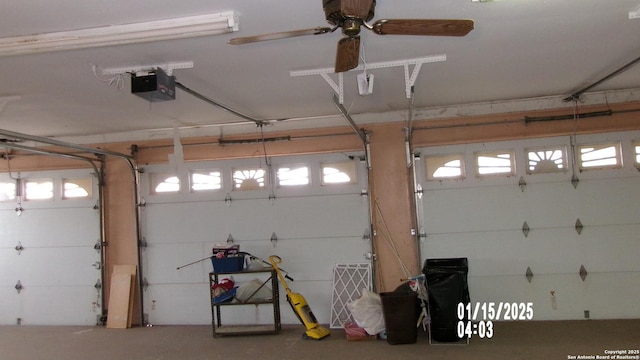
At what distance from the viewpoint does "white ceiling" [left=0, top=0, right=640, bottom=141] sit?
2.94 metres

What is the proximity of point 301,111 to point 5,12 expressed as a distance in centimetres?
354

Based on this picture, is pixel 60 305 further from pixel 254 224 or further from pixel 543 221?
pixel 543 221

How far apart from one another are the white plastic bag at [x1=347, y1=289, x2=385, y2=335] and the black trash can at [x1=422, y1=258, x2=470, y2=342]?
0.57 m

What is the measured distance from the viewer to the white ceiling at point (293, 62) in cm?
294

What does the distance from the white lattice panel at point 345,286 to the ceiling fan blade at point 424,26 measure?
3.96m

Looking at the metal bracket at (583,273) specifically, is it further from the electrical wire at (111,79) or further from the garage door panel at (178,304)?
the electrical wire at (111,79)

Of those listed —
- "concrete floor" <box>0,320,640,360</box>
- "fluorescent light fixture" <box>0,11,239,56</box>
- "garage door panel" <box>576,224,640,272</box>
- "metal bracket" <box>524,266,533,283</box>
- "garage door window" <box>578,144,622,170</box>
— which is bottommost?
"concrete floor" <box>0,320,640,360</box>

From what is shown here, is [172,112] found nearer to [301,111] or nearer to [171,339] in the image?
[301,111]

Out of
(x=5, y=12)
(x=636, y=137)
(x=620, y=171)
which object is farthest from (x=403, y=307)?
(x=5, y=12)

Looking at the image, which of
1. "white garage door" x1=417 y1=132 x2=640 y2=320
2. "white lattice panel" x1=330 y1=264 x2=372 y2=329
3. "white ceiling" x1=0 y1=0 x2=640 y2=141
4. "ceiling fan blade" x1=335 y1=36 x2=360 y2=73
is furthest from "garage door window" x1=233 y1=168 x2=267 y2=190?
"ceiling fan blade" x1=335 y1=36 x2=360 y2=73

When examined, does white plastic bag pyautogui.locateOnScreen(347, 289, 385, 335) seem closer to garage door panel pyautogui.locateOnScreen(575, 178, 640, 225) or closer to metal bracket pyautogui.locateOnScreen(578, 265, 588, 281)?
metal bracket pyautogui.locateOnScreen(578, 265, 588, 281)

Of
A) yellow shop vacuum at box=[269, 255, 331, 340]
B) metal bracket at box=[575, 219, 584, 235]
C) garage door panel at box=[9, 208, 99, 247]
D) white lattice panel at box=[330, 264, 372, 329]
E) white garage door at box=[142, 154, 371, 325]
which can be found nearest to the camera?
yellow shop vacuum at box=[269, 255, 331, 340]

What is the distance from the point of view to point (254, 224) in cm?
619

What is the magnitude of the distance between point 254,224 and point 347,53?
4013mm
